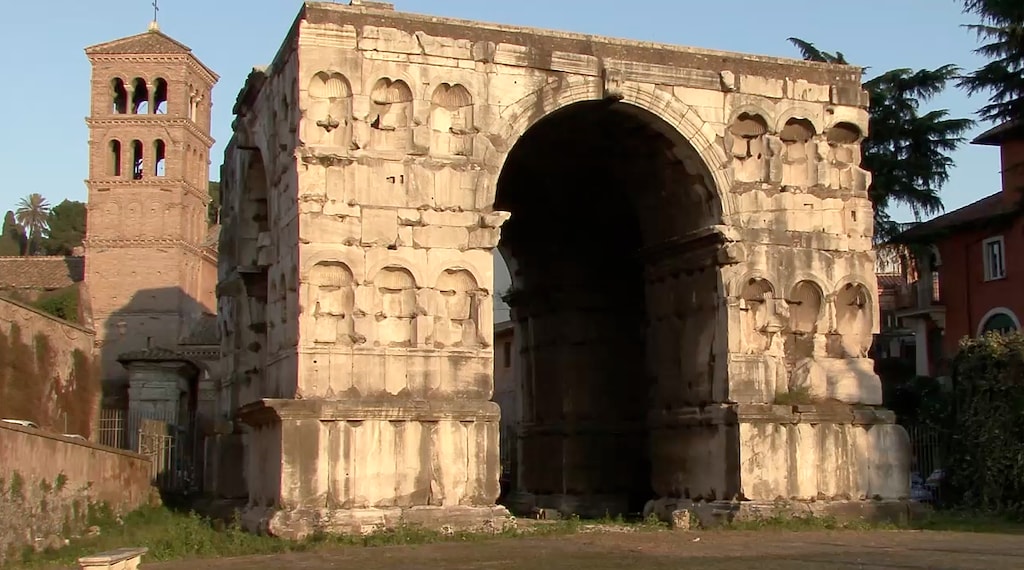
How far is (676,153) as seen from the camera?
19156 millimetres

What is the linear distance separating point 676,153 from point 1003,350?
6.70m

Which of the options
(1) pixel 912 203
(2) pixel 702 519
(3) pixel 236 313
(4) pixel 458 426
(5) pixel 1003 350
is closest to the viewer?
(4) pixel 458 426

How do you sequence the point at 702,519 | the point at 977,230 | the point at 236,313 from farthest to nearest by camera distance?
the point at 977,230, the point at 236,313, the point at 702,519

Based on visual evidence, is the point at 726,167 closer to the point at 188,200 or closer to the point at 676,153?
the point at 676,153

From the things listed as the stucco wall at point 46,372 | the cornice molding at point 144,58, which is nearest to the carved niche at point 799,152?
the stucco wall at point 46,372

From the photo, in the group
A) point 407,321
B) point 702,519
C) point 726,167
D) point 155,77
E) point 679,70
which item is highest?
point 155,77

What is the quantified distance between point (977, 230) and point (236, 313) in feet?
75.9

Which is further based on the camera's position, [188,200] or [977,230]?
[188,200]

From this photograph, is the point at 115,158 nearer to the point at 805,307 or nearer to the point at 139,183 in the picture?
the point at 139,183

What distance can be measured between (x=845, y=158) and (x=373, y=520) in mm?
9038

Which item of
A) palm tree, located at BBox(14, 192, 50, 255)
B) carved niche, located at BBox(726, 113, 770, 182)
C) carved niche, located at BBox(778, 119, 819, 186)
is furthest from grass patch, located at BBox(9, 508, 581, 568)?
palm tree, located at BBox(14, 192, 50, 255)

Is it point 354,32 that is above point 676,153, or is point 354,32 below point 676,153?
above

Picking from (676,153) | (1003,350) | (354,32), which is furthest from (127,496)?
(1003,350)

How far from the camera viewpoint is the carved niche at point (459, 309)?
57.0ft
